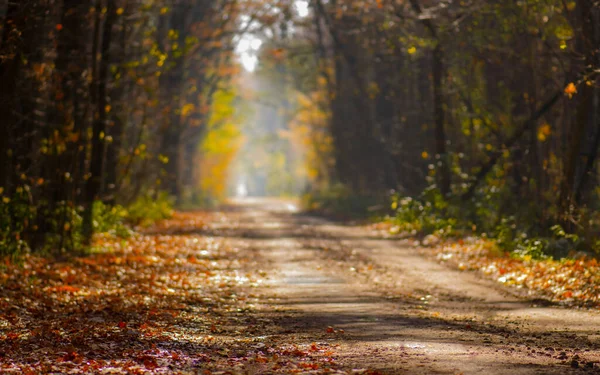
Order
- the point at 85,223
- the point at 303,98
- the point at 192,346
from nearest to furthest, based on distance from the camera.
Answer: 1. the point at 192,346
2. the point at 85,223
3. the point at 303,98

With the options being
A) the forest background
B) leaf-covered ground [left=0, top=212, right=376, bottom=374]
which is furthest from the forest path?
the forest background

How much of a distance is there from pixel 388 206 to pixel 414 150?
7.24ft

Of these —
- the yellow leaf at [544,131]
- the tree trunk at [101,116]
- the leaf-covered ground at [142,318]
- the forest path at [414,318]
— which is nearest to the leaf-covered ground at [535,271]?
the forest path at [414,318]

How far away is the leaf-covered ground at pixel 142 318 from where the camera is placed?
7.75 metres

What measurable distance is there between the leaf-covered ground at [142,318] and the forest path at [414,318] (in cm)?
39

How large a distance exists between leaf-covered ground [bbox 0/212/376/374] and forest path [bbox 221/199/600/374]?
15.2 inches

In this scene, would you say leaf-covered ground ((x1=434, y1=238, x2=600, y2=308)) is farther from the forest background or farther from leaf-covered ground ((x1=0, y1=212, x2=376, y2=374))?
leaf-covered ground ((x1=0, y1=212, x2=376, y2=374))

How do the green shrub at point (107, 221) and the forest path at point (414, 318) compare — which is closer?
the forest path at point (414, 318)

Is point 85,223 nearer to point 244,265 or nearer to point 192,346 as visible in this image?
point 244,265

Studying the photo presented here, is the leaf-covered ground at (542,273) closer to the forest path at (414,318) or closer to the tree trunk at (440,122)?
the forest path at (414,318)

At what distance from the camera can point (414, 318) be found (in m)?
10.4

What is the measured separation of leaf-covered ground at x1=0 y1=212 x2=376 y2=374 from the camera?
7750 millimetres

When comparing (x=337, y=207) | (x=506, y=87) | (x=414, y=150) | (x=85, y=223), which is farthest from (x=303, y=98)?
(x=85, y=223)

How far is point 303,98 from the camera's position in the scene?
53.6 m
